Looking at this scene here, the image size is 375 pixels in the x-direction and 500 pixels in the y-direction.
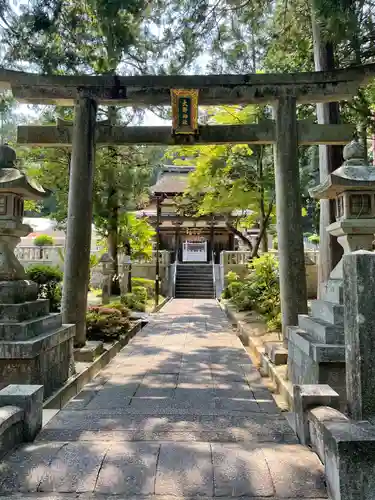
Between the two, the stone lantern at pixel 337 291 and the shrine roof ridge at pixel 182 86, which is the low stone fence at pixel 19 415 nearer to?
the stone lantern at pixel 337 291

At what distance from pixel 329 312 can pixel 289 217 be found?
306cm

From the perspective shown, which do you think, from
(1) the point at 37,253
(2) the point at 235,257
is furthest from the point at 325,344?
(1) the point at 37,253

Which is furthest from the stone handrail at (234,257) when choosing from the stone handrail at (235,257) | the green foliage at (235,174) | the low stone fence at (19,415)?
the low stone fence at (19,415)

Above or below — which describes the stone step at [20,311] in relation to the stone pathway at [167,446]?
above

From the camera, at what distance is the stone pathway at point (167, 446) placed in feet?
7.72

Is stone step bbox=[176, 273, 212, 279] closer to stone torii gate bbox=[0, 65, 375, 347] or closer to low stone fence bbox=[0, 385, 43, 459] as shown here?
stone torii gate bbox=[0, 65, 375, 347]

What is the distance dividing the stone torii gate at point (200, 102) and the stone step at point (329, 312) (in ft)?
6.95

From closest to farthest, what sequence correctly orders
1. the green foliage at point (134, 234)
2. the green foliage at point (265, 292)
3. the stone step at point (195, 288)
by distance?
the green foliage at point (265, 292) → the green foliage at point (134, 234) → the stone step at point (195, 288)

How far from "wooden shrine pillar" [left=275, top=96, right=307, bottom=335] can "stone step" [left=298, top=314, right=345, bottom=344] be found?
2169mm

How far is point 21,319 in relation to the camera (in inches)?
162

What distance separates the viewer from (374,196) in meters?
4.20

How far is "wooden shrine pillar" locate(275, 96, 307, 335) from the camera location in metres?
6.41

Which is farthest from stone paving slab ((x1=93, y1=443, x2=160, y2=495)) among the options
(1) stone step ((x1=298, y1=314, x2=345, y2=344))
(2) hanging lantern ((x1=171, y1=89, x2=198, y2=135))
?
(2) hanging lantern ((x1=171, y1=89, x2=198, y2=135))

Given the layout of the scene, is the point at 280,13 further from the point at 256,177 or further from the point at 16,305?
the point at 16,305
